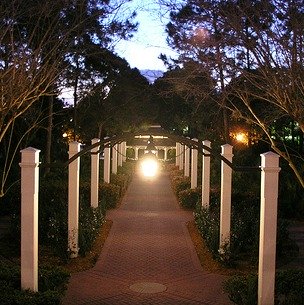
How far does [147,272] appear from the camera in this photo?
35.0 feet

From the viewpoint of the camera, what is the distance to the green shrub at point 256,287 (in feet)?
24.3

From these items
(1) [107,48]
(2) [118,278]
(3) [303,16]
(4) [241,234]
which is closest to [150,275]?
(2) [118,278]

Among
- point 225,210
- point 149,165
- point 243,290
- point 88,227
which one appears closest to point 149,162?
point 149,165

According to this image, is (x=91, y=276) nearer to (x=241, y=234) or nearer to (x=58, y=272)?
(x=58, y=272)

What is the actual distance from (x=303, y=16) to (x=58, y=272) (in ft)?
20.1

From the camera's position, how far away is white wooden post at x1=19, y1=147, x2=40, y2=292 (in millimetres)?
7363

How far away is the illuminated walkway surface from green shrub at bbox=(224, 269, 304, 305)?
3.09 feet

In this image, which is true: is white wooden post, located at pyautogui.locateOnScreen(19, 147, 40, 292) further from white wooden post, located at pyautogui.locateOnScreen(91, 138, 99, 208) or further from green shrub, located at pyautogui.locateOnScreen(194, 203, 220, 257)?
white wooden post, located at pyautogui.locateOnScreen(91, 138, 99, 208)

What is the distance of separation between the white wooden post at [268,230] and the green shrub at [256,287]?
0.18 meters

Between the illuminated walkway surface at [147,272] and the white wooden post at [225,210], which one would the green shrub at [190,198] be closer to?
the illuminated walkway surface at [147,272]

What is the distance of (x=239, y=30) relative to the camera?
10.3 meters

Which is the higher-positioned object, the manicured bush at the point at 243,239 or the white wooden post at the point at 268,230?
the white wooden post at the point at 268,230

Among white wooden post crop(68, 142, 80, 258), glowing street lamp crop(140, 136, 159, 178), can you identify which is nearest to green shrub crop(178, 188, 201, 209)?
white wooden post crop(68, 142, 80, 258)

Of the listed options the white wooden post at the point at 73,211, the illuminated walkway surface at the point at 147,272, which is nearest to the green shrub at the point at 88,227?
the white wooden post at the point at 73,211
